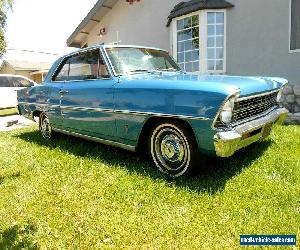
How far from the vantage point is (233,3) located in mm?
9203

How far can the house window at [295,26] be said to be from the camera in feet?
27.4

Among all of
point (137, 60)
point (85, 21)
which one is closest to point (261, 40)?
point (137, 60)

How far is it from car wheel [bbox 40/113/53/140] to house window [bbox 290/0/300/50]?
6.12m

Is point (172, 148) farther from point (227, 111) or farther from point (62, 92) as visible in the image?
point (62, 92)

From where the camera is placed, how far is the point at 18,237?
118 inches

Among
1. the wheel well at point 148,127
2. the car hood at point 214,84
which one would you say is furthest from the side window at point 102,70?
the wheel well at point 148,127

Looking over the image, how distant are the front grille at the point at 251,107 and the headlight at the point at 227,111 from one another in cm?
6

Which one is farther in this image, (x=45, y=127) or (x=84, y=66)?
(x=45, y=127)

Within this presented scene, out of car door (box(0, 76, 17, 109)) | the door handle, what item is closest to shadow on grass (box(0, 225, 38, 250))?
the door handle

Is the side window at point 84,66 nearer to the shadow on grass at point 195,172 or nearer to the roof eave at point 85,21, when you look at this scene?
the shadow on grass at point 195,172

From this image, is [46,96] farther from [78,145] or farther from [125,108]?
[125,108]

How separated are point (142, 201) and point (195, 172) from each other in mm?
837

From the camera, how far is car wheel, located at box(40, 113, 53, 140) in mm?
6500

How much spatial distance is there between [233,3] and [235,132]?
6.69 meters
